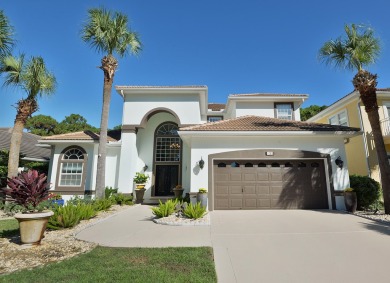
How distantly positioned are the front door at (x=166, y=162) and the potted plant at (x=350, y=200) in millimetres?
10595

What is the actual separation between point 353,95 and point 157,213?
16627 mm

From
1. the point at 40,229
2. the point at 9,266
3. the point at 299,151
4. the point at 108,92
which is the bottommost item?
the point at 9,266

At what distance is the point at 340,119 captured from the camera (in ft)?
60.8

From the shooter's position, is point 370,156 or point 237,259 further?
point 370,156

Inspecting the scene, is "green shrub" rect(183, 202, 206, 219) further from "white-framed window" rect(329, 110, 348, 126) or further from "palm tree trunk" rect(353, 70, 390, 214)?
Result: "white-framed window" rect(329, 110, 348, 126)

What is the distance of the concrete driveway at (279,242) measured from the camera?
4.14 meters

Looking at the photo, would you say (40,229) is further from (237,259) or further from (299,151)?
Answer: (299,151)

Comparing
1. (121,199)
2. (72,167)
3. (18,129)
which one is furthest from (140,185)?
(18,129)

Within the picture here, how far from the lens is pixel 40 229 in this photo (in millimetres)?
6234

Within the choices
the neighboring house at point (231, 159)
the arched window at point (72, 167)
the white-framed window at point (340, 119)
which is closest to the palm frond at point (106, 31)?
the neighboring house at point (231, 159)

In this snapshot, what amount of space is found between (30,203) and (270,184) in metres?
10.2

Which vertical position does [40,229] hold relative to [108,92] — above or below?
below

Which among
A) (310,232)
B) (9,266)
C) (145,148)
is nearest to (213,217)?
(310,232)

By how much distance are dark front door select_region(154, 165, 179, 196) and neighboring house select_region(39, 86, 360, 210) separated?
550 millimetres
